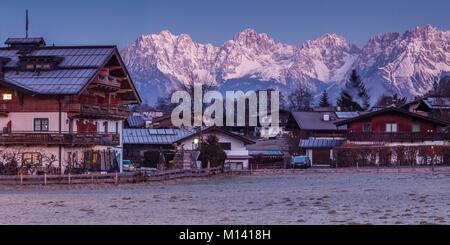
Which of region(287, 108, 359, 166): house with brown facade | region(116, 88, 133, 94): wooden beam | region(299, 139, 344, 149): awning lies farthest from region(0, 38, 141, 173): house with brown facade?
region(287, 108, 359, 166): house with brown facade

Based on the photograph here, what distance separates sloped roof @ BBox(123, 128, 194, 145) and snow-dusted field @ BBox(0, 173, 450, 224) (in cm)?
3875

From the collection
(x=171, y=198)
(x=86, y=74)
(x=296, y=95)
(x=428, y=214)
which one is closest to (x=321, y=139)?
(x=86, y=74)

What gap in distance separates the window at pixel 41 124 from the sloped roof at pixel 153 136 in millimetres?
21471

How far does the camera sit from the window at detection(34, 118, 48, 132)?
211ft

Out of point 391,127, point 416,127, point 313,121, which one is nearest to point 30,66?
point 391,127

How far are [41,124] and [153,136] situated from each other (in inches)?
920

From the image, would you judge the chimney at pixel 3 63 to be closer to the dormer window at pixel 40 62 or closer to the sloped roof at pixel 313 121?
the dormer window at pixel 40 62

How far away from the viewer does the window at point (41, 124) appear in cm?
6438

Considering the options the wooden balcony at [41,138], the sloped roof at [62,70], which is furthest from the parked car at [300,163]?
the wooden balcony at [41,138]

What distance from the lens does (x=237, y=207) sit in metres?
32.9
